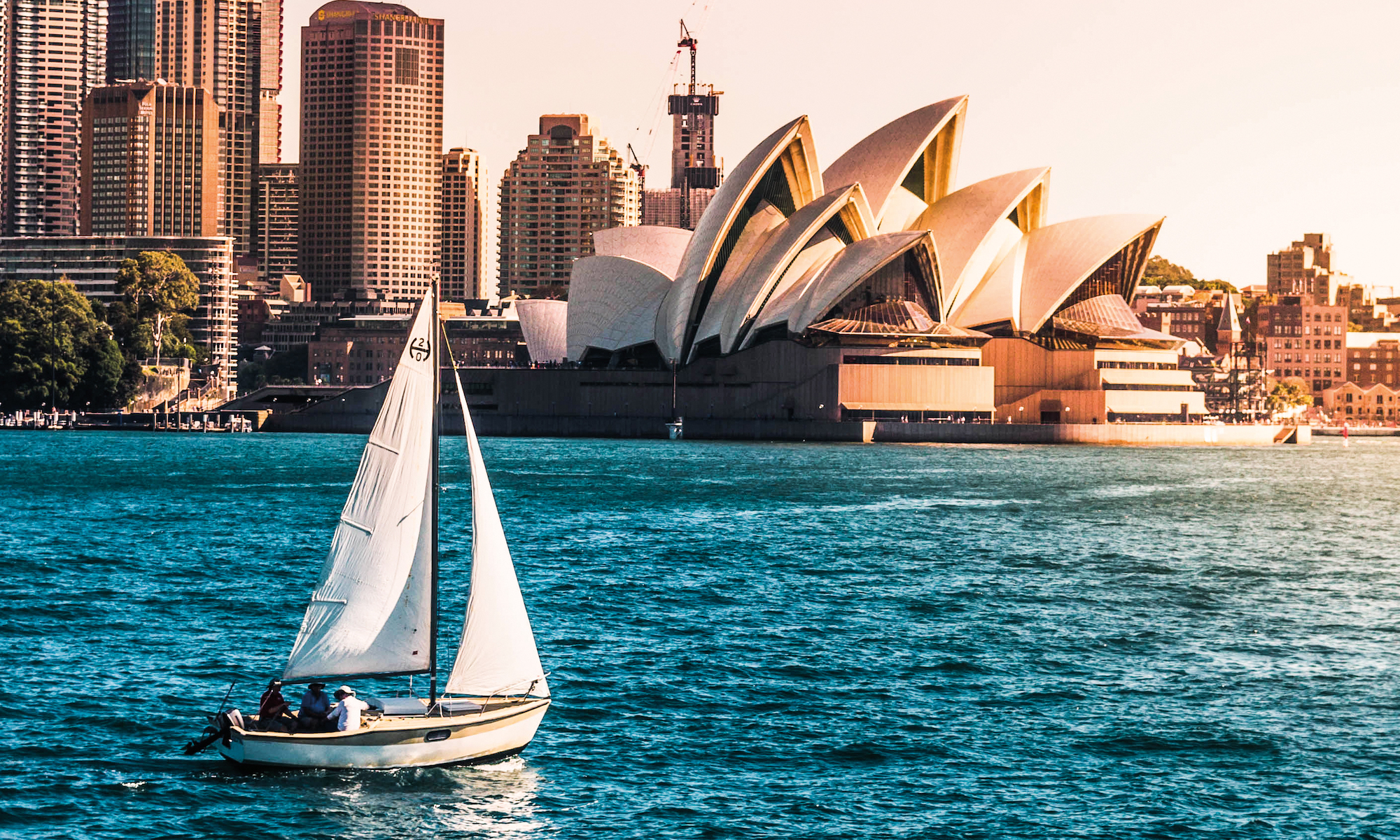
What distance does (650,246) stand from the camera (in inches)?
5187

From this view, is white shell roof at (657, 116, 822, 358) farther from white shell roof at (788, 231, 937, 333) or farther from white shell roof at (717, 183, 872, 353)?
white shell roof at (788, 231, 937, 333)

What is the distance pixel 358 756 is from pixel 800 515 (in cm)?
3935

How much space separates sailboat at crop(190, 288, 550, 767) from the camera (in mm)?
22875

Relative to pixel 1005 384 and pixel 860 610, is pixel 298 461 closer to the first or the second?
pixel 1005 384

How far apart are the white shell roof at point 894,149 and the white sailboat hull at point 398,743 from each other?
3856 inches

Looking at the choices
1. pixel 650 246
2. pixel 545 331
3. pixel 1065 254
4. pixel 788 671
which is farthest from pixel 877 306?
pixel 788 671

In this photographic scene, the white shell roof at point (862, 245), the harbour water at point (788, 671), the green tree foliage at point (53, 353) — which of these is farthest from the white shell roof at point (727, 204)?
the harbour water at point (788, 671)

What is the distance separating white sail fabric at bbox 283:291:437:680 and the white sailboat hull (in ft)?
3.23

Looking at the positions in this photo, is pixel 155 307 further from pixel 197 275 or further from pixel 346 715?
pixel 346 715

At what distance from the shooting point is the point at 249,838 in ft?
66.8

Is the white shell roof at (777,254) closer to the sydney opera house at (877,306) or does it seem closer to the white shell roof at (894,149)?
the sydney opera house at (877,306)

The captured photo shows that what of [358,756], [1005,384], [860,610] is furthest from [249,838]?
[1005,384]

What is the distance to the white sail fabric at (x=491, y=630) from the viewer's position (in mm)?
23641

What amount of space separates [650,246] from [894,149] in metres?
21.3
